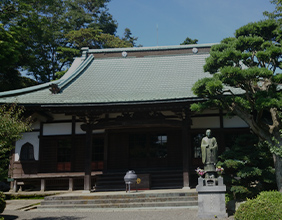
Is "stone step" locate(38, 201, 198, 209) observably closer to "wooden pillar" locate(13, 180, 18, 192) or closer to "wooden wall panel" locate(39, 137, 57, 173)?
A: "wooden wall panel" locate(39, 137, 57, 173)

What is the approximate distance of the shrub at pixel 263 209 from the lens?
24.9ft

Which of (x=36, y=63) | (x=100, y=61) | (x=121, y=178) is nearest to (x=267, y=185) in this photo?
(x=121, y=178)

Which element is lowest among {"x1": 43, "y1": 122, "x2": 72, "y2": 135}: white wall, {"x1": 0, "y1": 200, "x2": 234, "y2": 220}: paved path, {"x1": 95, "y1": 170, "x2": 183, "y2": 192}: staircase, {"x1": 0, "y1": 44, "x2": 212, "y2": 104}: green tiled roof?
{"x1": 0, "y1": 200, "x2": 234, "y2": 220}: paved path

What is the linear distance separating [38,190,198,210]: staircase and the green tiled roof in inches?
164

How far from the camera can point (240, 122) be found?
1517 centimetres

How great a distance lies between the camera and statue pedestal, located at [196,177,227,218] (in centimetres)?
967

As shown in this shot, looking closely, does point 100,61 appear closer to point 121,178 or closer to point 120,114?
point 120,114

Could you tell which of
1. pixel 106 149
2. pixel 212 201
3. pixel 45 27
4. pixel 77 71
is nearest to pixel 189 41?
pixel 45 27

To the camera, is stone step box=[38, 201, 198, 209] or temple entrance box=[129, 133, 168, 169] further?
temple entrance box=[129, 133, 168, 169]

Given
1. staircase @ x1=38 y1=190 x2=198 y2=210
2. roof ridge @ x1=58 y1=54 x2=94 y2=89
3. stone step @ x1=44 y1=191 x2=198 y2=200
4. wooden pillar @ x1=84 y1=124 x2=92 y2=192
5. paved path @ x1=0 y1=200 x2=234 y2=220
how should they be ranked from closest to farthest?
1. paved path @ x1=0 y1=200 x2=234 y2=220
2. staircase @ x1=38 y1=190 x2=198 y2=210
3. stone step @ x1=44 y1=191 x2=198 y2=200
4. wooden pillar @ x1=84 y1=124 x2=92 y2=192
5. roof ridge @ x1=58 y1=54 x2=94 y2=89

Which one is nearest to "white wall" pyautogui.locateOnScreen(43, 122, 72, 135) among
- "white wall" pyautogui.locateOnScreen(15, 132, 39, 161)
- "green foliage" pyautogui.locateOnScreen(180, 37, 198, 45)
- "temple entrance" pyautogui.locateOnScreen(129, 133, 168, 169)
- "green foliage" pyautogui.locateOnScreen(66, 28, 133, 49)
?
"white wall" pyautogui.locateOnScreen(15, 132, 39, 161)

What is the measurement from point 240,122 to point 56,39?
28035 millimetres

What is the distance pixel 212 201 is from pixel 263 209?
7.42 feet

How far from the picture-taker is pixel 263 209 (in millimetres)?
7746
